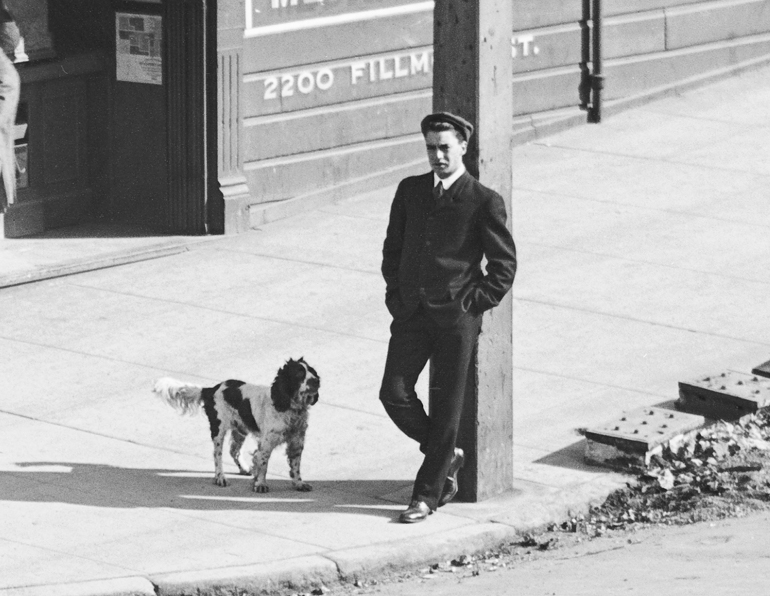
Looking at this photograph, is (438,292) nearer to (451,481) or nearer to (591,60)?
(451,481)

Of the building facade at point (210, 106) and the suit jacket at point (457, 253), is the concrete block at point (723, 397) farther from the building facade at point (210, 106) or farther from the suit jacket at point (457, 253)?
the building facade at point (210, 106)

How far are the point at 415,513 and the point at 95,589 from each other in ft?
5.44

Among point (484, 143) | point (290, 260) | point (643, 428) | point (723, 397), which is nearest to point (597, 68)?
point (290, 260)

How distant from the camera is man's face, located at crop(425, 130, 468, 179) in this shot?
7965 millimetres

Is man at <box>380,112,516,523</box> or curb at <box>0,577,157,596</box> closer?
curb at <box>0,577,157,596</box>

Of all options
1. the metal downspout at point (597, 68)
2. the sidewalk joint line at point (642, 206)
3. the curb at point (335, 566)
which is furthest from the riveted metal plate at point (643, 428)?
the metal downspout at point (597, 68)

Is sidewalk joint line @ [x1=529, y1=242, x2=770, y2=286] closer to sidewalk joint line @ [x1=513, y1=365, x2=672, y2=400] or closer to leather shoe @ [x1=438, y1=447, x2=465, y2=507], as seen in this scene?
sidewalk joint line @ [x1=513, y1=365, x2=672, y2=400]

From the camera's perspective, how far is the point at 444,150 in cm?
798

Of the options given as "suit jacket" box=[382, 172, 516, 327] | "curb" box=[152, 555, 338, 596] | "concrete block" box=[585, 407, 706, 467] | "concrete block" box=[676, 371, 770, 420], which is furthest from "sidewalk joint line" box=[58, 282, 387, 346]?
"curb" box=[152, 555, 338, 596]

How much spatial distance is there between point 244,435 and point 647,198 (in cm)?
655

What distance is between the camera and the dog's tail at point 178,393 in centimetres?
889

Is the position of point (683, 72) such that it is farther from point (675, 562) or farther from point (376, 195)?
point (675, 562)

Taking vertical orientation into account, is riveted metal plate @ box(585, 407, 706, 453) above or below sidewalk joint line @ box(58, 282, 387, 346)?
above

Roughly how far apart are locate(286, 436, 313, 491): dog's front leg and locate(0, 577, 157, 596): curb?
141cm
